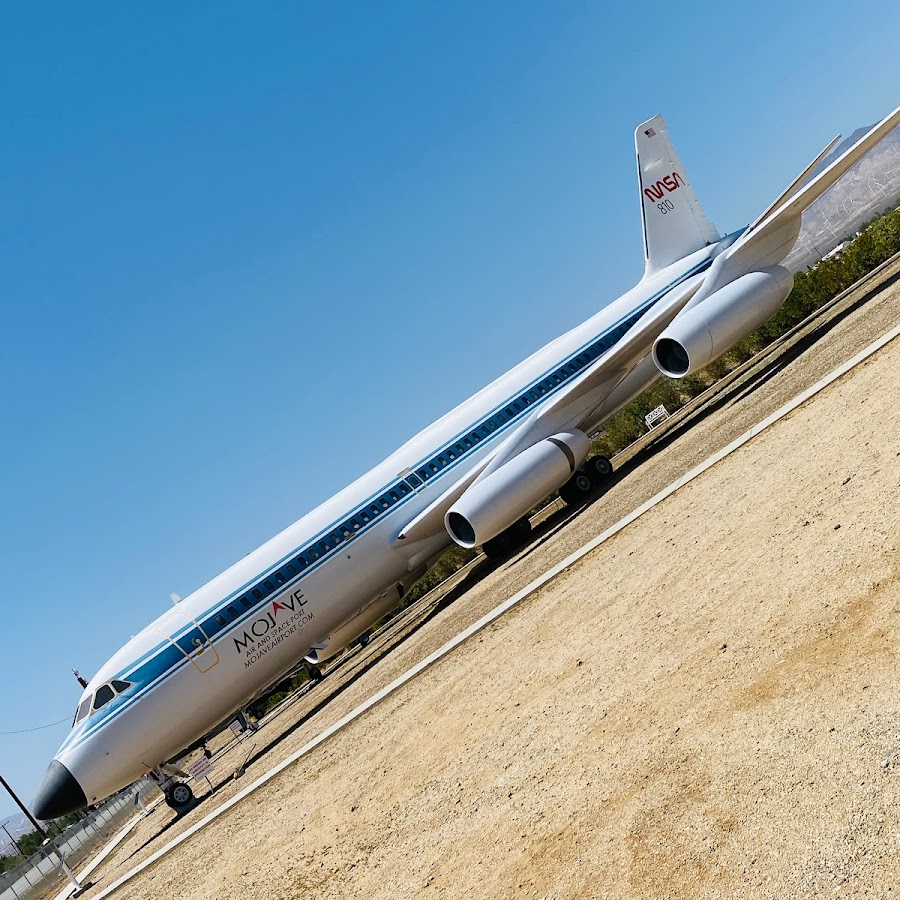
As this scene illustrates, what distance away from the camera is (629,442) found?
3275 centimetres

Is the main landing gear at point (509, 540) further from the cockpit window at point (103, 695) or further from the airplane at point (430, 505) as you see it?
the cockpit window at point (103, 695)

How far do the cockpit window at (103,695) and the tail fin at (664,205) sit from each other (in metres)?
16.7

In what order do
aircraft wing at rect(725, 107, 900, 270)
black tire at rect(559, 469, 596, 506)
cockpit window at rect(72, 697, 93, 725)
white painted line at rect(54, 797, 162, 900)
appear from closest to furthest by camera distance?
cockpit window at rect(72, 697, 93, 725) → white painted line at rect(54, 797, 162, 900) → aircraft wing at rect(725, 107, 900, 270) → black tire at rect(559, 469, 596, 506)

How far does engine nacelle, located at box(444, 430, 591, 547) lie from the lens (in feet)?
60.4

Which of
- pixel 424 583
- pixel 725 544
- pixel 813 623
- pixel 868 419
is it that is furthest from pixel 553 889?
pixel 424 583

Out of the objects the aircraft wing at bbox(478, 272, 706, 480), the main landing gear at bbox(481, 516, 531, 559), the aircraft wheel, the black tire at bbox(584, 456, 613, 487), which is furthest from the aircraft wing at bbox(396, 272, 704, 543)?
the aircraft wheel

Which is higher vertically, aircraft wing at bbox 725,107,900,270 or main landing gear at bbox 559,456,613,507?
aircraft wing at bbox 725,107,900,270

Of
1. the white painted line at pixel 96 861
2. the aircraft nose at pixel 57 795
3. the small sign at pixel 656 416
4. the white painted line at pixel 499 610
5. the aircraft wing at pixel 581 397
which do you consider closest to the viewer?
the white painted line at pixel 499 610

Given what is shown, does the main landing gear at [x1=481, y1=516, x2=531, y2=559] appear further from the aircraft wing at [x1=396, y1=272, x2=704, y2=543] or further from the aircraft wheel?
the aircraft wheel

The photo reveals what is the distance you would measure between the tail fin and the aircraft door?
15029mm

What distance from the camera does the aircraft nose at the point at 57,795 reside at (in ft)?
47.8

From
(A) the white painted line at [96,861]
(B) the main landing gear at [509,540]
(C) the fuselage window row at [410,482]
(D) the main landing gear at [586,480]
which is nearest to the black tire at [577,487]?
(D) the main landing gear at [586,480]

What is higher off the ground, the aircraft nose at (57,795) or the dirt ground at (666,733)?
the aircraft nose at (57,795)

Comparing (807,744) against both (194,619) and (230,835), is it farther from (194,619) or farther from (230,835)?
(194,619)
